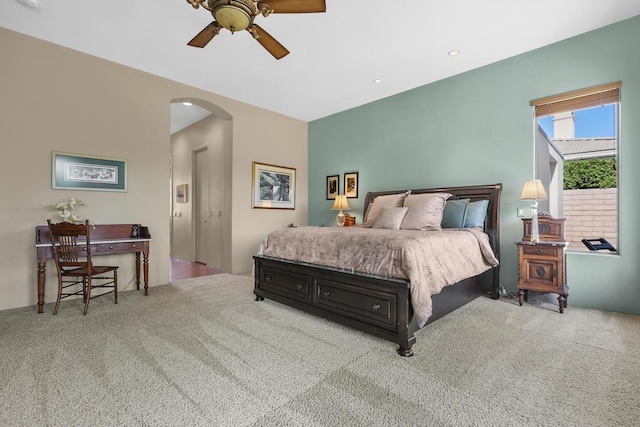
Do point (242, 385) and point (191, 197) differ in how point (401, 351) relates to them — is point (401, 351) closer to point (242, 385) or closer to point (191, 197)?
point (242, 385)

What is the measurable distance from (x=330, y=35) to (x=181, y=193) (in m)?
5.09

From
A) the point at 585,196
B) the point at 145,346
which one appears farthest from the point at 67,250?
the point at 585,196

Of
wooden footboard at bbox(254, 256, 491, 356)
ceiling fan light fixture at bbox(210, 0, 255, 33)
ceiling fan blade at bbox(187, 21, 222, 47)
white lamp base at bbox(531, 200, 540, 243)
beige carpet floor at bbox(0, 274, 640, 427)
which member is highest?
ceiling fan blade at bbox(187, 21, 222, 47)

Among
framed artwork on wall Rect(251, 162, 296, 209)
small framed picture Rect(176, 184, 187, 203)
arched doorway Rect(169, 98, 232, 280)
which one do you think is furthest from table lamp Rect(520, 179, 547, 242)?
small framed picture Rect(176, 184, 187, 203)

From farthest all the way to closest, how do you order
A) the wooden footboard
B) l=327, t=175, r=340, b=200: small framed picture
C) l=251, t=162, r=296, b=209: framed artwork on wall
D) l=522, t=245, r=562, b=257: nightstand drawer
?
1. l=327, t=175, r=340, b=200: small framed picture
2. l=251, t=162, r=296, b=209: framed artwork on wall
3. l=522, t=245, r=562, b=257: nightstand drawer
4. the wooden footboard

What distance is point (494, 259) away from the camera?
3.35 m

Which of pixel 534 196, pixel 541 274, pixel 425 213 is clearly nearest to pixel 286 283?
pixel 425 213

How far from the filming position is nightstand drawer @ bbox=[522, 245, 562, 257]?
121 inches

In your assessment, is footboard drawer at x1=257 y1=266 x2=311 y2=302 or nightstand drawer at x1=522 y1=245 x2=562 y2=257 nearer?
footboard drawer at x1=257 y1=266 x2=311 y2=302

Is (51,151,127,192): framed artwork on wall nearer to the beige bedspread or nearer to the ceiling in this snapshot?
→ the ceiling

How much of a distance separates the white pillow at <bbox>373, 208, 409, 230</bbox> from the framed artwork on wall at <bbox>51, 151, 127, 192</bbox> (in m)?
3.36

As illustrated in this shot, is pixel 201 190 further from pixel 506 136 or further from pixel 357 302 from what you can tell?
pixel 506 136

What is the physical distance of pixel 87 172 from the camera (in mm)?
3656

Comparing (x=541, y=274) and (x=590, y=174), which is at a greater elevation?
(x=590, y=174)
